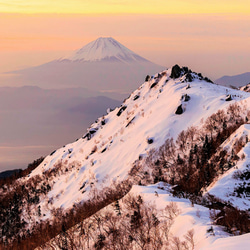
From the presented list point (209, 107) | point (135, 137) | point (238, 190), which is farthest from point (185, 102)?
point (238, 190)

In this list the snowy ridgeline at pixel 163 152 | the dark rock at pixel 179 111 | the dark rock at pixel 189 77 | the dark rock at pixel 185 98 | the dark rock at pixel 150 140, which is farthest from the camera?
the dark rock at pixel 189 77

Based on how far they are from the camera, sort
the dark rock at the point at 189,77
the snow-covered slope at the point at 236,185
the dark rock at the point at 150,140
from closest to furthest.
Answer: the snow-covered slope at the point at 236,185, the dark rock at the point at 150,140, the dark rock at the point at 189,77

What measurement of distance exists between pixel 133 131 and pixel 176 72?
41.8 ft

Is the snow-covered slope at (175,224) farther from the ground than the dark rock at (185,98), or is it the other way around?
the dark rock at (185,98)

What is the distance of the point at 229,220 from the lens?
9859mm

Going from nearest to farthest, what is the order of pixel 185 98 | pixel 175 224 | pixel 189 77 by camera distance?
1. pixel 175 224
2. pixel 185 98
3. pixel 189 77

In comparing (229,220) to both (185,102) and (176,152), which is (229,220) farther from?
(185,102)

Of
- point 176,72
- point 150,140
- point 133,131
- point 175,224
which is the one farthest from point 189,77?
point 175,224

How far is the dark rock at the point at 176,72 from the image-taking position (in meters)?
44.3

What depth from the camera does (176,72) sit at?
44.4 metres

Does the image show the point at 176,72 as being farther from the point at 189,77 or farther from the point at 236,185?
the point at 236,185

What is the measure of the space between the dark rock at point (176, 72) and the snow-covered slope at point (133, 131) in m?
0.83

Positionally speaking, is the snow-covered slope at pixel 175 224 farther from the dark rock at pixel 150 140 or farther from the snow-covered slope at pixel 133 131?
the dark rock at pixel 150 140

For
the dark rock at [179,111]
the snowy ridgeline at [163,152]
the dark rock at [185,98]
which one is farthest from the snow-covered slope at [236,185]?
the dark rock at [185,98]
